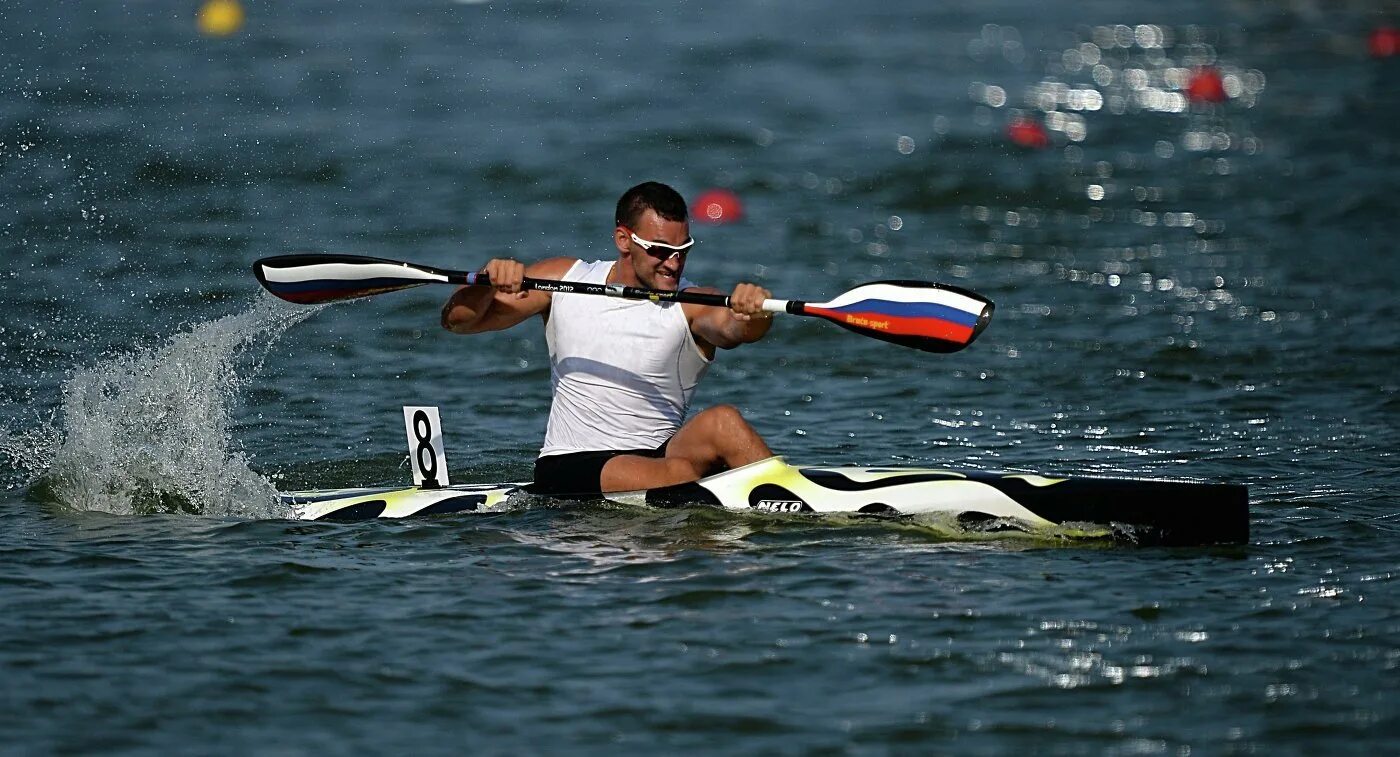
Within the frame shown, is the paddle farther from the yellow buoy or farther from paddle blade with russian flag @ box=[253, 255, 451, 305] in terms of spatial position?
the yellow buoy

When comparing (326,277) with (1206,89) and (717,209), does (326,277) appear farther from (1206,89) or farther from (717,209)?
(1206,89)

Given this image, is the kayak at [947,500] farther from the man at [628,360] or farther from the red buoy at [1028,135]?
the red buoy at [1028,135]

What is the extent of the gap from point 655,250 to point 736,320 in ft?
1.48

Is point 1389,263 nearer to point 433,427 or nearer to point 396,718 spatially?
point 433,427

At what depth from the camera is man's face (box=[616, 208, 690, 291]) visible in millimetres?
7059

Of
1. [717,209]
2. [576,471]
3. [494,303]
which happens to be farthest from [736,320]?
[717,209]

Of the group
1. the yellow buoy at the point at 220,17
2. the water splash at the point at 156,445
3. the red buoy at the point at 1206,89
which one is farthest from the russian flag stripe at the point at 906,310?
the yellow buoy at the point at 220,17

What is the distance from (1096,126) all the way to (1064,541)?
16.3 meters

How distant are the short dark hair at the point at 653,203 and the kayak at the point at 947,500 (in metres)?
1.12

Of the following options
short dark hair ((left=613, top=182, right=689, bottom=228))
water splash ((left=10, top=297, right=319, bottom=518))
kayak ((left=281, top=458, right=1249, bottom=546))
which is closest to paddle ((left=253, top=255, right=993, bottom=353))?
short dark hair ((left=613, top=182, right=689, bottom=228))

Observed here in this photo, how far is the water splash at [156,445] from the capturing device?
7.70m

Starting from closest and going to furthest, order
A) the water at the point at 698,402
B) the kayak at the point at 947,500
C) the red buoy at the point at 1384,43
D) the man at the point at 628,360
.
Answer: the water at the point at 698,402, the kayak at the point at 947,500, the man at the point at 628,360, the red buoy at the point at 1384,43

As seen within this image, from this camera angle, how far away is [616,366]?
287 inches

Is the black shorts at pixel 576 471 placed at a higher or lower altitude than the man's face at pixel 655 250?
lower
